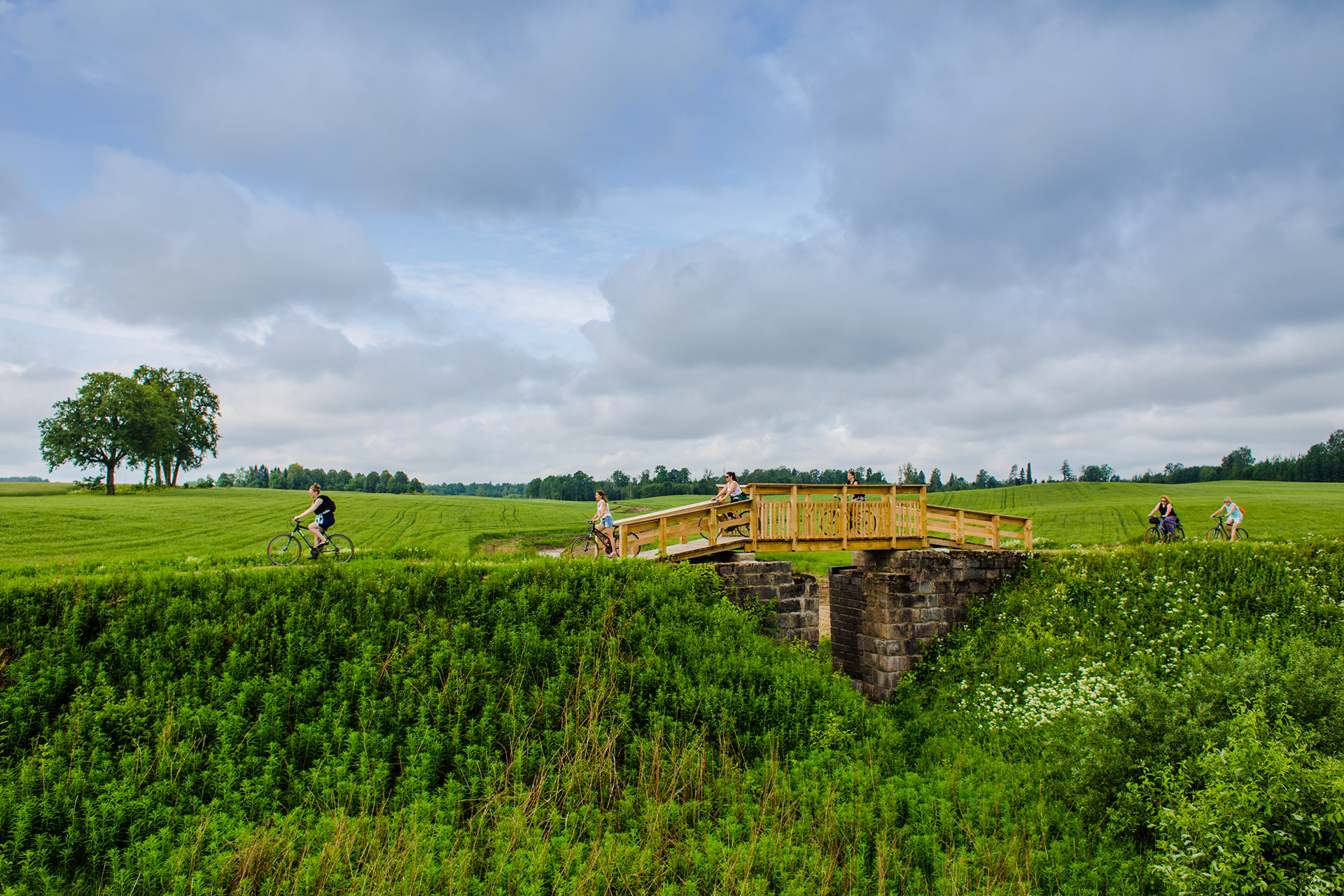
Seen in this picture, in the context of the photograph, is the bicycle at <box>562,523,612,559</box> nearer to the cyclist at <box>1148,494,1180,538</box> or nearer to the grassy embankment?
the grassy embankment

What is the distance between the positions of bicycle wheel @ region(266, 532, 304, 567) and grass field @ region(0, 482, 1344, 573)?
38cm

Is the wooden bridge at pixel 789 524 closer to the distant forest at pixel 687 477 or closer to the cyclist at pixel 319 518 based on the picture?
the cyclist at pixel 319 518

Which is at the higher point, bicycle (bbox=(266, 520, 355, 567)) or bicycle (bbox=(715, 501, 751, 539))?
bicycle (bbox=(715, 501, 751, 539))

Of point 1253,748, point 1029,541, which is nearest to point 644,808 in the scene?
point 1253,748

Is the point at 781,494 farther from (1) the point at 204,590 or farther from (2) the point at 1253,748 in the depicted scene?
(1) the point at 204,590

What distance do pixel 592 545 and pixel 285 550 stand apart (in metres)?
7.07

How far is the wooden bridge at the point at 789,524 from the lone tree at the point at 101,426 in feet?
177

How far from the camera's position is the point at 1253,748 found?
704 centimetres

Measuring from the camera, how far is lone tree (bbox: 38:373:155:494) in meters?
48.7

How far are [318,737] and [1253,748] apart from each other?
1096 centimetres

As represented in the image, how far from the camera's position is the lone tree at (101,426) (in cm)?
4872

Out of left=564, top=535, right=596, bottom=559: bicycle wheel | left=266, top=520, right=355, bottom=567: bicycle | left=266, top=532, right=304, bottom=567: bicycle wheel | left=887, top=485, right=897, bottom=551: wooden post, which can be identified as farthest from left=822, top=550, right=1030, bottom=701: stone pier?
left=266, top=532, right=304, bottom=567: bicycle wheel

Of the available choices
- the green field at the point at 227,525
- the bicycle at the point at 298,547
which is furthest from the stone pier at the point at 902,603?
the bicycle at the point at 298,547

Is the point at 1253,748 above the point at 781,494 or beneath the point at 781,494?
beneath
